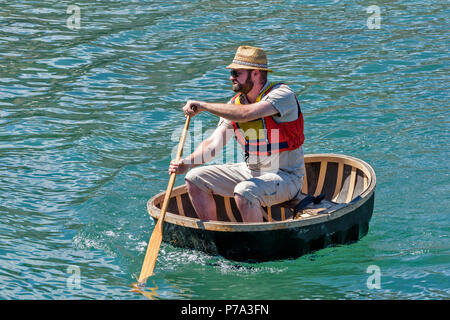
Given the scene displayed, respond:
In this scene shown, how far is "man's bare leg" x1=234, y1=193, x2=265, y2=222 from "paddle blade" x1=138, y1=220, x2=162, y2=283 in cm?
67

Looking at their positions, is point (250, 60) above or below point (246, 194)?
above

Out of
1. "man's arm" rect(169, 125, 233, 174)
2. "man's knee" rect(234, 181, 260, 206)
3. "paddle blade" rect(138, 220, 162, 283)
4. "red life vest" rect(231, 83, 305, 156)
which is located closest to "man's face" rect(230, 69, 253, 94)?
"red life vest" rect(231, 83, 305, 156)

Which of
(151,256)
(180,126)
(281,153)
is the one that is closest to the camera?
(151,256)

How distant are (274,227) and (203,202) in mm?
774

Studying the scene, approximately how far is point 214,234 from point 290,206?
2.99 feet

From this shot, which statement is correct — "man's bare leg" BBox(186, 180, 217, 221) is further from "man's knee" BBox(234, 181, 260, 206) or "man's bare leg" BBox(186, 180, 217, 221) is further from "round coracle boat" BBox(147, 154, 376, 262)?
"man's knee" BBox(234, 181, 260, 206)

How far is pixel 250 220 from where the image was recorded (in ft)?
19.5

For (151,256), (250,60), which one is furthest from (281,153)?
(151,256)

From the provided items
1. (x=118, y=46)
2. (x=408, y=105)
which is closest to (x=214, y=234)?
(x=408, y=105)

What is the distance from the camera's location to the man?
234 inches

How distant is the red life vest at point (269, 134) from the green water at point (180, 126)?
0.95 meters

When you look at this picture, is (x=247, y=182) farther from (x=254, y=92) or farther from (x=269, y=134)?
(x=254, y=92)

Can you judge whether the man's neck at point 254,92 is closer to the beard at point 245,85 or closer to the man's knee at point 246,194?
the beard at point 245,85

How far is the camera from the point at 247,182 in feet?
19.7
